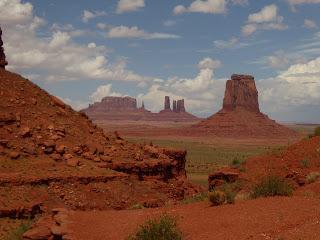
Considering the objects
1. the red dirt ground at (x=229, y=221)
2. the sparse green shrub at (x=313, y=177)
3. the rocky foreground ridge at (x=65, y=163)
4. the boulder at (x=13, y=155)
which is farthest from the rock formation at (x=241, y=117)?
the red dirt ground at (x=229, y=221)

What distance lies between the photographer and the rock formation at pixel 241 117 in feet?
454

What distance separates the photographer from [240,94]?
147500mm

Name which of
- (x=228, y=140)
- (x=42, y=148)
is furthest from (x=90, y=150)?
(x=228, y=140)

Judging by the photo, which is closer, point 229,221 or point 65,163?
point 229,221

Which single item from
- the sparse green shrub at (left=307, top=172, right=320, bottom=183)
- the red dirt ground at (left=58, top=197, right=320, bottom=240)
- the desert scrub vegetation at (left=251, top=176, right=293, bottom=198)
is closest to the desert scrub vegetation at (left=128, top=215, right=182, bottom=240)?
the red dirt ground at (left=58, top=197, right=320, bottom=240)

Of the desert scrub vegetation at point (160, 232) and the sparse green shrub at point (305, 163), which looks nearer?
the desert scrub vegetation at point (160, 232)

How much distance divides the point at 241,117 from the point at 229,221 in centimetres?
13520

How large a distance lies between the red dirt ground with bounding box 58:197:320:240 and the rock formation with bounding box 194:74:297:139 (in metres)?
124

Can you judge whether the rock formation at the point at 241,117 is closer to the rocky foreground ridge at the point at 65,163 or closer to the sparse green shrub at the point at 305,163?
the rocky foreground ridge at the point at 65,163

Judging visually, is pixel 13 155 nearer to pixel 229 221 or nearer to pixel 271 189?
pixel 271 189

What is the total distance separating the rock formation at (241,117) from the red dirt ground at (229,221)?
12449cm

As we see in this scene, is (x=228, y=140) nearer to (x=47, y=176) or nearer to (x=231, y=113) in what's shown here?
(x=231, y=113)

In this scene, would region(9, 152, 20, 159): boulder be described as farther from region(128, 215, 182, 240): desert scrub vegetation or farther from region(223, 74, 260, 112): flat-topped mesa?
region(223, 74, 260, 112): flat-topped mesa

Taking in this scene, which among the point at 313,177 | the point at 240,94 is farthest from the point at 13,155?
the point at 240,94
